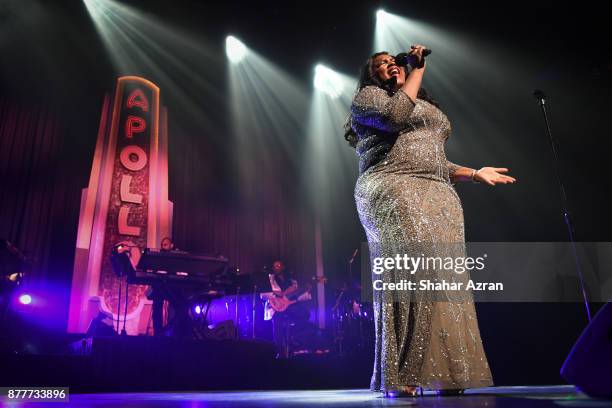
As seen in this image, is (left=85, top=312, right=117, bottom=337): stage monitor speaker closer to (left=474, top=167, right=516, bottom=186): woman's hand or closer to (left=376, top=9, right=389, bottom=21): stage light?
(left=474, top=167, right=516, bottom=186): woman's hand

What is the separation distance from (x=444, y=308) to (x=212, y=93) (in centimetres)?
759

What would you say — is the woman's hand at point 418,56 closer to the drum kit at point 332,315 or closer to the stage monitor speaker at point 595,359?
the stage monitor speaker at point 595,359

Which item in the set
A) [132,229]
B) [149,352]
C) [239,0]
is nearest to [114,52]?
[239,0]

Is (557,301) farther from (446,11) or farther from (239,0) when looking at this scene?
(239,0)

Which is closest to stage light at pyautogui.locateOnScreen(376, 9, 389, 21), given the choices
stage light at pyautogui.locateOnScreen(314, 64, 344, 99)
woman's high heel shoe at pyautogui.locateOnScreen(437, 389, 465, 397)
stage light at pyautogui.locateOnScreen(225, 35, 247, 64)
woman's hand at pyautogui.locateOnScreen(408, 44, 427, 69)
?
stage light at pyautogui.locateOnScreen(314, 64, 344, 99)

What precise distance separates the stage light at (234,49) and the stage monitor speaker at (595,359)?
24.5 feet

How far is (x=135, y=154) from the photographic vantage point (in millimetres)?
7660

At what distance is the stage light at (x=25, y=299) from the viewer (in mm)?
5706

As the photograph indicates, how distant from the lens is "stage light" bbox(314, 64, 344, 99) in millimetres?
8164

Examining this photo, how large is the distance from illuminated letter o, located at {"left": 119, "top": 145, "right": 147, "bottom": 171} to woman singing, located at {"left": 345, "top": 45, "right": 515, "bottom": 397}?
618 cm

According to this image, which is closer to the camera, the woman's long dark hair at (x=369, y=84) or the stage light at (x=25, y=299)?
the woman's long dark hair at (x=369, y=84)

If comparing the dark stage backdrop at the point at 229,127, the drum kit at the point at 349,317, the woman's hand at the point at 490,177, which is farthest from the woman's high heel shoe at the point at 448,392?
the drum kit at the point at 349,317

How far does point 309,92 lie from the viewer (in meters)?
8.51

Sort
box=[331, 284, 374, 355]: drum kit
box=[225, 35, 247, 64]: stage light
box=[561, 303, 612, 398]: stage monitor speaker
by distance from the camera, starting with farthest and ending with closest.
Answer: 1. box=[225, 35, 247, 64]: stage light
2. box=[331, 284, 374, 355]: drum kit
3. box=[561, 303, 612, 398]: stage monitor speaker
